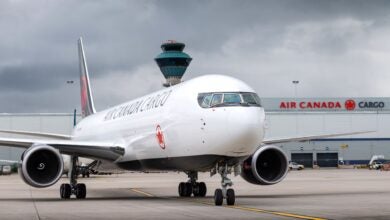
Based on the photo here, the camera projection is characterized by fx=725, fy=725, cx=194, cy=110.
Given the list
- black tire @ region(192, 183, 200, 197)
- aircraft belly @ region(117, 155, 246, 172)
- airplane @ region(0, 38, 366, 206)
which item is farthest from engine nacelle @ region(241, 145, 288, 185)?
black tire @ region(192, 183, 200, 197)

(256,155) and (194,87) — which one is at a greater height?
(194,87)

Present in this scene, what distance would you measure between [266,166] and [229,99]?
4.79m

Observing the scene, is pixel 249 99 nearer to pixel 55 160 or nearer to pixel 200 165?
pixel 200 165

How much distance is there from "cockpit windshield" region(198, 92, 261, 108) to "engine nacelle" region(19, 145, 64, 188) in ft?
21.9

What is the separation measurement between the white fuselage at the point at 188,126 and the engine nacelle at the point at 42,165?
3.17 meters

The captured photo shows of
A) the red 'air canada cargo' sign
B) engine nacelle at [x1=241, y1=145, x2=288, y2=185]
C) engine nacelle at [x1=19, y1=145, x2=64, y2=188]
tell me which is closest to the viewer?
engine nacelle at [x1=241, y1=145, x2=288, y2=185]

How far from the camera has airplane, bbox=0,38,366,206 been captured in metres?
21.6

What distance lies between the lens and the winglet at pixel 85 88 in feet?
137

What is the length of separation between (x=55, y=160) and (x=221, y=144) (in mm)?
7591

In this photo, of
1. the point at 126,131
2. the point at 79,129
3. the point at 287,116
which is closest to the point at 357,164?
the point at 287,116

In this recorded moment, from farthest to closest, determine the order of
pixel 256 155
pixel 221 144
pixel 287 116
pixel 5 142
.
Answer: pixel 287 116 < pixel 5 142 < pixel 256 155 < pixel 221 144

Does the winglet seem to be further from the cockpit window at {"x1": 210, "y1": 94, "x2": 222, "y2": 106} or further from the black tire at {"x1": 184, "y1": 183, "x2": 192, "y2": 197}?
the cockpit window at {"x1": 210, "y1": 94, "x2": 222, "y2": 106}

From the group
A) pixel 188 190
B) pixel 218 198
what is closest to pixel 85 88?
pixel 188 190

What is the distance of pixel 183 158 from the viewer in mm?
23781
